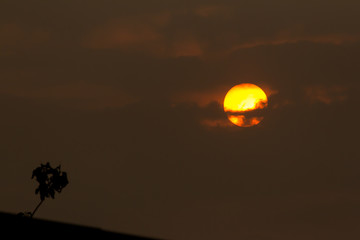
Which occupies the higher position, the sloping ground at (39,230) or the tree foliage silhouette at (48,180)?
the tree foliage silhouette at (48,180)

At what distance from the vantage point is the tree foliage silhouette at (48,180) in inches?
1324

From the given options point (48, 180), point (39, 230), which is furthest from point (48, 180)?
point (39, 230)

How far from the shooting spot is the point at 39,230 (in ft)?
64.7

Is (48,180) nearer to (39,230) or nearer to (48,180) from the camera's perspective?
(48,180)

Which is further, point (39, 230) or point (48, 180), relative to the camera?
point (48, 180)

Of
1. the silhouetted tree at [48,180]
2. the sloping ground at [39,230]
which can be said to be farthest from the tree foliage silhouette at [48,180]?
the sloping ground at [39,230]

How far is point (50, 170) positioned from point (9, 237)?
48.6ft

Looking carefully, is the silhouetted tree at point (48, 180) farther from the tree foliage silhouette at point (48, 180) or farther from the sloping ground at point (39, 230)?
the sloping ground at point (39, 230)

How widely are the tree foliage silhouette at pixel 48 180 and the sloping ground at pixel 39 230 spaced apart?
42.0ft

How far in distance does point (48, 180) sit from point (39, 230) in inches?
565

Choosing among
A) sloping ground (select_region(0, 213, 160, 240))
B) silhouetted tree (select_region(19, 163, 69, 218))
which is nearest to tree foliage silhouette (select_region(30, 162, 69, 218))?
silhouetted tree (select_region(19, 163, 69, 218))

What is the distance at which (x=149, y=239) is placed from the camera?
22.6m

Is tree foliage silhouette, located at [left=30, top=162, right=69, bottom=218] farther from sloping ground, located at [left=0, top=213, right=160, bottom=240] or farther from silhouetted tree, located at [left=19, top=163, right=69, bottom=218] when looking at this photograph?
sloping ground, located at [left=0, top=213, right=160, bottom=240]

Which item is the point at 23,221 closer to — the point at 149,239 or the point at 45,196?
the point at 149,239
